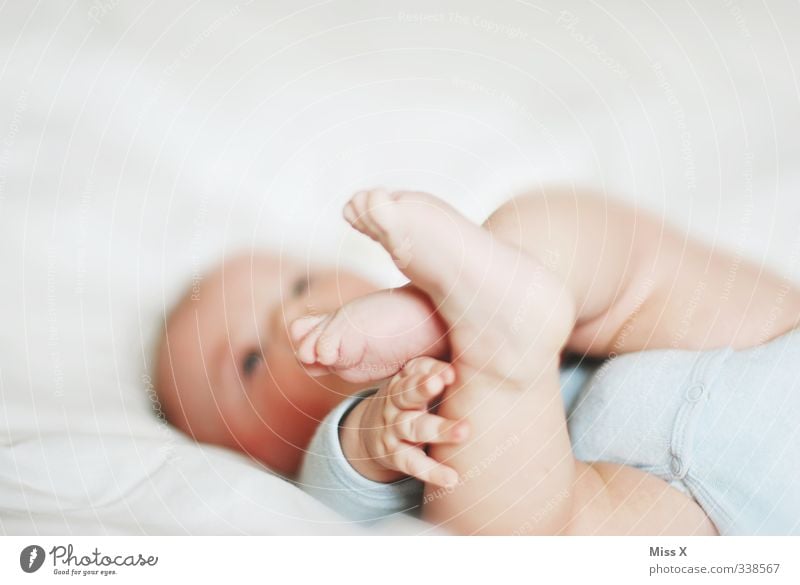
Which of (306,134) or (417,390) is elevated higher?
(306,134)

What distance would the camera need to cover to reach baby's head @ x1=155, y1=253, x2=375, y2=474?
466 mm

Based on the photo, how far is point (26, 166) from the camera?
47 cm

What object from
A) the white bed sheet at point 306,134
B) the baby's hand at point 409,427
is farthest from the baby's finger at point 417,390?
the white bed sheet at point 306,134

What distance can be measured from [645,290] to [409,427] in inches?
6.6

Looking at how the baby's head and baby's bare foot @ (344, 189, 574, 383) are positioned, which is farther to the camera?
the baby's head

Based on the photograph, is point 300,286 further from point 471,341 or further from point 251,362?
point 471,341

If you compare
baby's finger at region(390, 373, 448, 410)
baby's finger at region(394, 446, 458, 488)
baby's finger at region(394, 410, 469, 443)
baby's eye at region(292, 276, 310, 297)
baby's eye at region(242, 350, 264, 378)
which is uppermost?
baby's eye at region(292, 276, 310, 297)

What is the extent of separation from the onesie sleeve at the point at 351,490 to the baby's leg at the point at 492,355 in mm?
27

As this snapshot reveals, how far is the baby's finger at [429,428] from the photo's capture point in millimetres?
376

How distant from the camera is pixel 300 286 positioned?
19.7 inches

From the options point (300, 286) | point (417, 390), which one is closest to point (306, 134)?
point (300, 286)
